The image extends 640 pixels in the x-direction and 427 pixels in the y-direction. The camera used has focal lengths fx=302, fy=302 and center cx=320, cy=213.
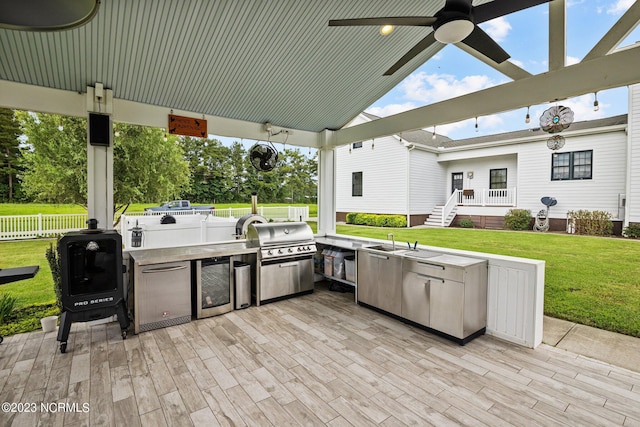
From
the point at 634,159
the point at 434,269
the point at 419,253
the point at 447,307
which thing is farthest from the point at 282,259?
the point at 634,159

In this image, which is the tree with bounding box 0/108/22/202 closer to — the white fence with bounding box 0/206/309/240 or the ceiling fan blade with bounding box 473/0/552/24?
the white fence with bounding box 0/206/309/240

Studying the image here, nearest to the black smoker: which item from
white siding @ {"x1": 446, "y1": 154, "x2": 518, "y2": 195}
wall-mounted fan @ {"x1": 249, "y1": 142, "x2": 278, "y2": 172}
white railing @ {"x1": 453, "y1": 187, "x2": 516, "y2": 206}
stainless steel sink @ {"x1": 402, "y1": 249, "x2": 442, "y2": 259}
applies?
wall-mounted fan @ {"x1": 249, "y1": 142, "x2": 278, "y2": 172}

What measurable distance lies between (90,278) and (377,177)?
9520 millimetres

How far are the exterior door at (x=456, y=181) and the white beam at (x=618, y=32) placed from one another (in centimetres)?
948

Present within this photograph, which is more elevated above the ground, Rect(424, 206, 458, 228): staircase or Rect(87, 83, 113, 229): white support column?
Rect(87, 83, 113, 229): white support column

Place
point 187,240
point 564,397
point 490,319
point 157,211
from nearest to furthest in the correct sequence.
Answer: point 564,397
point 490,319
point 187,240
point 157,211

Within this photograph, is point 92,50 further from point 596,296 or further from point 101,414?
point 596,296

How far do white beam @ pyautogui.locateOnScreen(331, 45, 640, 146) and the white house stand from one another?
164 inches

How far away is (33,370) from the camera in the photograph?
2.47 metres

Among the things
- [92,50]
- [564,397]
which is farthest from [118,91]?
[564,397]

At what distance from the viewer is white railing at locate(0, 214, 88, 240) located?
4461 mm

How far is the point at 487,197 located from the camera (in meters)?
10.3

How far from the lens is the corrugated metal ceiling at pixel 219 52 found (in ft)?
8.63

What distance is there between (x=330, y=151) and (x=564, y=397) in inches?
172
